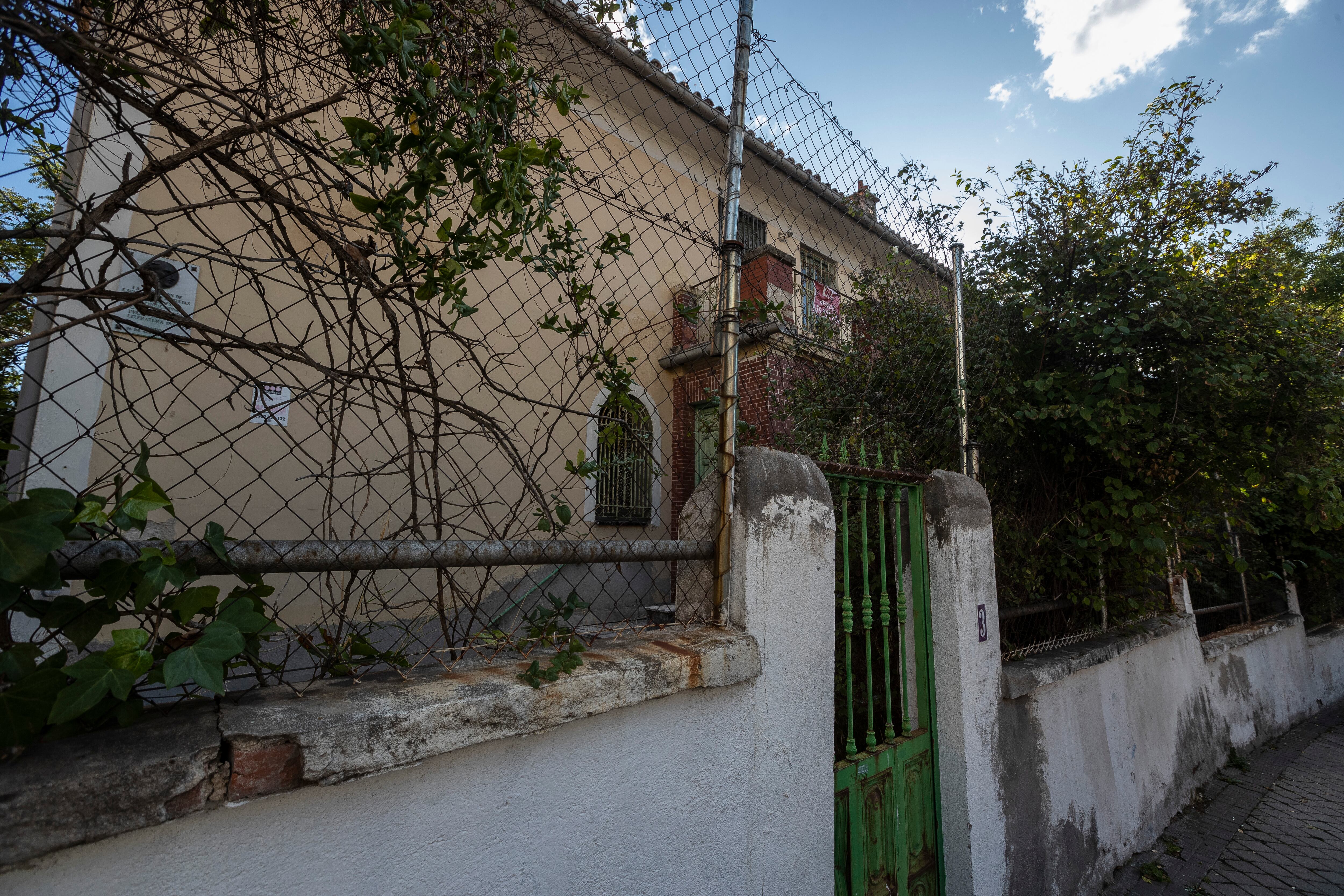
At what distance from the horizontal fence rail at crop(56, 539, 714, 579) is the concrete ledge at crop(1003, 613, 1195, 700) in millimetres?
2080

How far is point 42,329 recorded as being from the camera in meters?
2.18

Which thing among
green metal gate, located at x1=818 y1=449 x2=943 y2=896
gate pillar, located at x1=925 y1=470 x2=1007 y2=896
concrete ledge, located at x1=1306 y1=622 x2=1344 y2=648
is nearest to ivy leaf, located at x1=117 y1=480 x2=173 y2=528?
green metal gate, located at x1=818 y1=449 x2=943 y2=896

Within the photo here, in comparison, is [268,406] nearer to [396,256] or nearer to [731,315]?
[396,256]

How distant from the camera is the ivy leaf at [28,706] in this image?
3.04ft

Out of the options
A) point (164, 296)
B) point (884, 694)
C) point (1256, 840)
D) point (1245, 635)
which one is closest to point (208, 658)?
point (164, 296)

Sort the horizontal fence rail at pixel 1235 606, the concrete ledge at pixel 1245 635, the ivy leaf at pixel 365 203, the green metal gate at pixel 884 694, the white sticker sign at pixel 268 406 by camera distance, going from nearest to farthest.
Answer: the ivy leaf at pixel 365 203 → the white sticker sign at pixel 268 406 → the green metal gate at pixel 884 694 → the concrete ledge at pixel 1245 635 → the horizontal fence rail at pixel 1235 606

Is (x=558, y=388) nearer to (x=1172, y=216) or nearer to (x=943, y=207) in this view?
(x=943, y=207)

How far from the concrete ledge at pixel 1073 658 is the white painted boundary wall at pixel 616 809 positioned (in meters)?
1.34

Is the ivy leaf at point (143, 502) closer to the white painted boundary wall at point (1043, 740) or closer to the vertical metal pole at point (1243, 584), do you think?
the white painted boundary wall at point (1043, 740)

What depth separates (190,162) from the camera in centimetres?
159

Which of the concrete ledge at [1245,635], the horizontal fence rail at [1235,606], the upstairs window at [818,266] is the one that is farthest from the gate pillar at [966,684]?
the horizontal fence rail at [1235,606]

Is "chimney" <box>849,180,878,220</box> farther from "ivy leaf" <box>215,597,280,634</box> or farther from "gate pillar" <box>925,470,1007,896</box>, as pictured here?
"ivy leaf" <box>215,597,280,634</box>

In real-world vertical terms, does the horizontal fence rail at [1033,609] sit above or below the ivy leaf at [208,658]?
below

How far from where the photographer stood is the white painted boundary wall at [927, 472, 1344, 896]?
2.60 m
